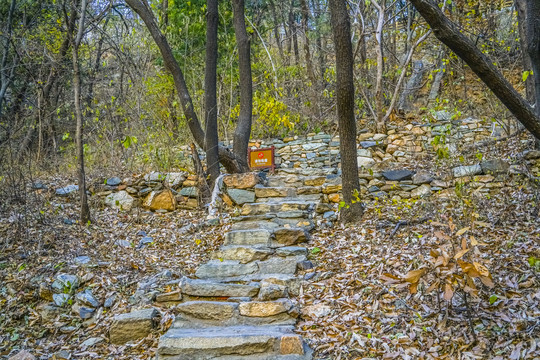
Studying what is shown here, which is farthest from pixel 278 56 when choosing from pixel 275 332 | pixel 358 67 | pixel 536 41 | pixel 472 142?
pixel 275 332

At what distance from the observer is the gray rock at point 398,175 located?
19.2 feet

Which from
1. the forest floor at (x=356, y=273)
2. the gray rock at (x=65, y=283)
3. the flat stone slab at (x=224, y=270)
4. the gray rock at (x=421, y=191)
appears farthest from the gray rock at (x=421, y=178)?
the gray rock at (x=65, y=283)

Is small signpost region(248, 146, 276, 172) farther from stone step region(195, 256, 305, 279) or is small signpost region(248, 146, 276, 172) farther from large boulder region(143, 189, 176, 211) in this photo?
stone step region(195, 256, 305, 279)

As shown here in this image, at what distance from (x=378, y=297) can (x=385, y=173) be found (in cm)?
289

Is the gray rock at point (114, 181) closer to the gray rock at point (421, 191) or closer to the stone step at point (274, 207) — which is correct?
the stone step at point (274, 207)

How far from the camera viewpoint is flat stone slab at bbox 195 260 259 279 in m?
4.36

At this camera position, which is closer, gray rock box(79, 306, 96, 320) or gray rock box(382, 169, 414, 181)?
gray rock box(79, 306, 96, 320)

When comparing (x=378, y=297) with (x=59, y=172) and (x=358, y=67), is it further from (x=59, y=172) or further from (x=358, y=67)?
(x=358, y=67)

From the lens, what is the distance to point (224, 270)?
441 cm

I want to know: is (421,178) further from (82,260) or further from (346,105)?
(82,260)

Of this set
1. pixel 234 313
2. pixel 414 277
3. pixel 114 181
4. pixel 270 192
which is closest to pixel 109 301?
pixel 234 313

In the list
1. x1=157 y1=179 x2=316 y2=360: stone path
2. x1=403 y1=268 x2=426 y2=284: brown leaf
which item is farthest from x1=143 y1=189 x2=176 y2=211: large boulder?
x1=403 y1=268 x2=426 y2=284: brown leaf

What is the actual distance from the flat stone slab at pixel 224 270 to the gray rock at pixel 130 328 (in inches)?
33.2

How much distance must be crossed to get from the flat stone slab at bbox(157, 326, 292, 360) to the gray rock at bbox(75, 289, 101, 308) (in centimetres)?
115
